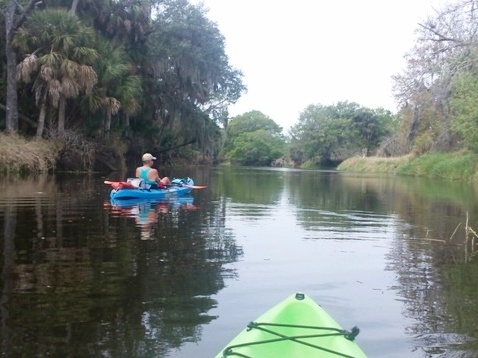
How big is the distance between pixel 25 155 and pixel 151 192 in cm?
1117

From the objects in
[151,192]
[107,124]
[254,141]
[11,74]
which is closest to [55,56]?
[11,74]

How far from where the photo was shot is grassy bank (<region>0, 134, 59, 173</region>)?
23.6 m

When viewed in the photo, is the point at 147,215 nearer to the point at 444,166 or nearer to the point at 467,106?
the point at 467,106

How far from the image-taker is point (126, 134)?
3478 cm

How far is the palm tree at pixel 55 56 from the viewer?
1024 inches

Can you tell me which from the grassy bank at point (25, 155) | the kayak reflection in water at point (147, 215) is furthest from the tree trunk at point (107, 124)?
the kayak reflection in water at point (147, 215)

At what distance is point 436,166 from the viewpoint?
122 feet

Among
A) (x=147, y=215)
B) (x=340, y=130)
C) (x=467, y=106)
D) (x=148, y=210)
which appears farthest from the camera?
(x=340, y=130)

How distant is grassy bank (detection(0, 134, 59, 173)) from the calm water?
12.5 metres

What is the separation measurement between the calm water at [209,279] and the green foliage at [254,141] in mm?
86736

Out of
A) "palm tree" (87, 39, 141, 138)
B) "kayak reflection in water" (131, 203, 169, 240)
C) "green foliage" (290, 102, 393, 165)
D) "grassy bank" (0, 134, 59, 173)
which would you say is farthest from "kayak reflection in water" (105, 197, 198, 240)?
"green foliage" (290, 102, 393, 165)

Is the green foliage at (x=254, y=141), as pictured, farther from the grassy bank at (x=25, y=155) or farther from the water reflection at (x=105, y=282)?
the water reflection at (x=105, y=282)

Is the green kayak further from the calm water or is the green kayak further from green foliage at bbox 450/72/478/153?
green foliage at bbox 450/72/478/153

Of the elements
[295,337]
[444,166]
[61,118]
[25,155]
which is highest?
[61,118]
